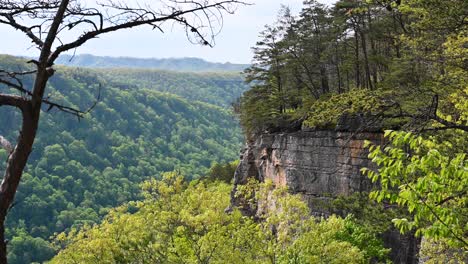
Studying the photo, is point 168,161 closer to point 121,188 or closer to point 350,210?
point 121,188

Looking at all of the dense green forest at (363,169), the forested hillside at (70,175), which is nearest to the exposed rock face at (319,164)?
the dense green forest at (363,169)

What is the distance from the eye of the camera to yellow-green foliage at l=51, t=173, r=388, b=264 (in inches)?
716

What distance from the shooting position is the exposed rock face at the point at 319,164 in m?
29.3

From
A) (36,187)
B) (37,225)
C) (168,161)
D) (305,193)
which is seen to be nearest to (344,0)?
(305,193)

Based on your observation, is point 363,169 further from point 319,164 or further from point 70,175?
point 70,175

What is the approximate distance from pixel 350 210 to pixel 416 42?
1231 cm

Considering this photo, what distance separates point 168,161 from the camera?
618 ft

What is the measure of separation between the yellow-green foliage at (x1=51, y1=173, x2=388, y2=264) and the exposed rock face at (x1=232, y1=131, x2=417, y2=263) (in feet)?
19.0

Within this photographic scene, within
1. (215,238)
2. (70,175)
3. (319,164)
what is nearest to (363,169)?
(215,238)

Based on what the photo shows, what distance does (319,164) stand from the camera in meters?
34.0

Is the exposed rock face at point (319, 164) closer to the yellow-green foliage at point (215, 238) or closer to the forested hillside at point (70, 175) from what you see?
the yellow-green foliage at point (215, 238)

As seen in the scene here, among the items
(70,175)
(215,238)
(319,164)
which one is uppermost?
(319,164)

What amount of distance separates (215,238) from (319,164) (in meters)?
15.1

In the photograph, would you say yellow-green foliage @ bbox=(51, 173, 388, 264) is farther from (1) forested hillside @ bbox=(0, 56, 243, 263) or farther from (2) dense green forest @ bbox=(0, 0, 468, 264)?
(1) forested hillside @ bbox=(0, 56, 243, 263)
